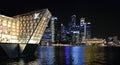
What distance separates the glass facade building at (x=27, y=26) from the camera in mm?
72688

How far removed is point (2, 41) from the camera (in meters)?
68.2

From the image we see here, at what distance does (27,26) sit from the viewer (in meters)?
74.0

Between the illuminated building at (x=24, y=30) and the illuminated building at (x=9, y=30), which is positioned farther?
the illuminated building at (x=24, y=30)

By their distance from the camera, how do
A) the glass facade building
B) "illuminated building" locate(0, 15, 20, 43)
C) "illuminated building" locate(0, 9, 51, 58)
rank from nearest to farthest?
1. "illuminated building" locate(0, 15, 20, 43)
2. "illuminated building" locate(0, 9, 51, 58)
3. the glass facade building

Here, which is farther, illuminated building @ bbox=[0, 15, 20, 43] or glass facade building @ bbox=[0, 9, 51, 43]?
glass facade building @ bbox=[0, 9, 51, 43]

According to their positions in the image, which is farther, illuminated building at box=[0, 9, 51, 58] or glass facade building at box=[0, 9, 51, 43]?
glass facade building at box=[0, 9, 51, 43]

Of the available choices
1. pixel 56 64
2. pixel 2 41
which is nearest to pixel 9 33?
pixel 2 41

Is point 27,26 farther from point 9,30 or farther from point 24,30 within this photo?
point 9,30

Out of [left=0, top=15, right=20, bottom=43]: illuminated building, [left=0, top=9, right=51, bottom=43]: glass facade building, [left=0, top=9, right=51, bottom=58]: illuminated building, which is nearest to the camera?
[left=0, top=15, right=20, bottom=43]: illuminated building

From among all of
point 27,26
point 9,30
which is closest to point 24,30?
point 27,26

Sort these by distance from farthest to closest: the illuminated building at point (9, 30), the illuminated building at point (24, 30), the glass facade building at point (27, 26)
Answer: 1. the glass facade building at point (27, 26)
2. the illuminated building at point (24, 30)
3. the illuminated building at point (9, 30)

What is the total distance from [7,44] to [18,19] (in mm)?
11028

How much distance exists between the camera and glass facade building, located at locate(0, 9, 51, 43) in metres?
72.7

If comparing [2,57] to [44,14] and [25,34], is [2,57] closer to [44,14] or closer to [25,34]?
[25,34]
